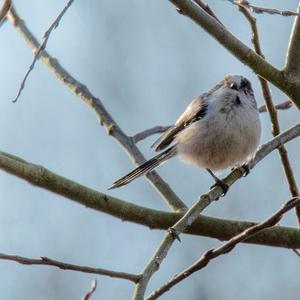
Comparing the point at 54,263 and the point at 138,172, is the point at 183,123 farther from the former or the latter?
the point at 54,263

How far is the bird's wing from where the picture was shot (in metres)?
4.21

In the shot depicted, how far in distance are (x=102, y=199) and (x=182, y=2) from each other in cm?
88

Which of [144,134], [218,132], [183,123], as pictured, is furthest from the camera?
[183,123]

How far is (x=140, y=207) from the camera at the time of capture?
114 inches

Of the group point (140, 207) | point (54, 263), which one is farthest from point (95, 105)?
point (54, 263)

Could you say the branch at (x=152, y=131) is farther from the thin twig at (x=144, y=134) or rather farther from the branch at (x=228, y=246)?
the branch at (x=228, y=246)

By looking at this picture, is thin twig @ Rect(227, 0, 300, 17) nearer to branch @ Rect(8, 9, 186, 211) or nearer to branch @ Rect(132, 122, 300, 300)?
branch @ Rect(132, 122, 300, 300)

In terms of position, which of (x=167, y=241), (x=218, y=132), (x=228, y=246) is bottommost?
(x=228, y=246)

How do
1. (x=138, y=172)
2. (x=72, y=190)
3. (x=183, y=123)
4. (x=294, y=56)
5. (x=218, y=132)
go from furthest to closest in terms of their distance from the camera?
(x=183, y=123) → (x=218, y=132) → (x=138, y=172) → (x=294, y=56) → (x=72, y=190)

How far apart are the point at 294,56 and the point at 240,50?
434 millimetres

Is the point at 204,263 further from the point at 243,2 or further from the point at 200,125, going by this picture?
the point at 200,125

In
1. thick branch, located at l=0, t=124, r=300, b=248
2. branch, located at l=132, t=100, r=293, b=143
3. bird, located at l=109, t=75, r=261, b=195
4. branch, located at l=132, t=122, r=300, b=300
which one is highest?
bird, located at l=109, t=75, r=261, b=195

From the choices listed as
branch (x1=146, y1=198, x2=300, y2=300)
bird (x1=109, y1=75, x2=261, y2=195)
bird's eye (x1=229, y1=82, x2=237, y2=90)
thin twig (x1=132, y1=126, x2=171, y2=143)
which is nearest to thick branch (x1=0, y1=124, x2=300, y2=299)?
branch (x1=146, y1=198, x2=300, y2=300)

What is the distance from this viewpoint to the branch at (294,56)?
120 inches
